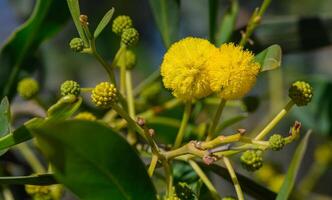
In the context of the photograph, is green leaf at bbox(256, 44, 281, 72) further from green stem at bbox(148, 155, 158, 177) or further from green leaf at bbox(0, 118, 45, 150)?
green leaf at bbox(0, 118, 45, 150)

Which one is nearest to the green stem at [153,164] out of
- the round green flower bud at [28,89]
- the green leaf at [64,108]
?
the green leaf at [64,108]

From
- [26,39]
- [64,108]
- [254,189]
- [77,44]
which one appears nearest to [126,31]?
[77,44]

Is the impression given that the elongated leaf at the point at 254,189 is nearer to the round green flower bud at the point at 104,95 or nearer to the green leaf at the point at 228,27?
the round green flower bud at the point at 104,95

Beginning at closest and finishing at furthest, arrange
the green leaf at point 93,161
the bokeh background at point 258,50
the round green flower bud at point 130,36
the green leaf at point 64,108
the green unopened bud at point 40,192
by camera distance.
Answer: the green leaf at point 93,161 → the green leaf at point 64,108 → the round green flower bud at point 130,36 → the green unopened bud at point 40,192 → the bokeh background at point 258,50

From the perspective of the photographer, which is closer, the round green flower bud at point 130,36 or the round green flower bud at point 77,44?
the round green flower bud at point 77,44

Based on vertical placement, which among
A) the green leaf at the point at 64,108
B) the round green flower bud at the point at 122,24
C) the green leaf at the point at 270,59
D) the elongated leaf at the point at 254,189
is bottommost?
the elongated leaf at the point at 254,189

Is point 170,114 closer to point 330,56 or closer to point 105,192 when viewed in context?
point 105,192
